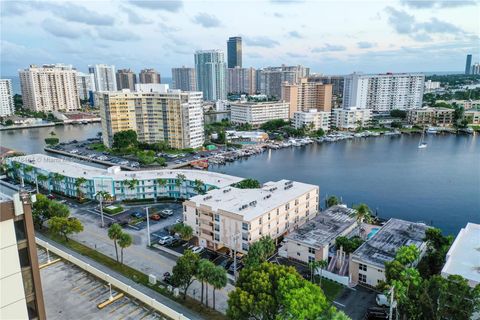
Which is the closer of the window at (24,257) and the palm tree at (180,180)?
the window at (24,257)

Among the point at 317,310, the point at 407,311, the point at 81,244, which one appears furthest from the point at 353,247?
the point at 81,244

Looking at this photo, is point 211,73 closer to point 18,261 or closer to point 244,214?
point 244,214

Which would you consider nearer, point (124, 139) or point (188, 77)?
point (124, 139)

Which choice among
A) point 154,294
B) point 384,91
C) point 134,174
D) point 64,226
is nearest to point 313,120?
point 384,91

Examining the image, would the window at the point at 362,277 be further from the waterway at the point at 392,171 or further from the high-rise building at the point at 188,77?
the high-rise building at the point at 188,77

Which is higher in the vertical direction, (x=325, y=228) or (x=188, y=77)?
(x=188, y=77)

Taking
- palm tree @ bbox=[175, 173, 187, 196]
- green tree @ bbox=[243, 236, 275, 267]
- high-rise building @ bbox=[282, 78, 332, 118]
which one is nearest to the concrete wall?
green tree @ bbox=[243, 236, 275, 267]

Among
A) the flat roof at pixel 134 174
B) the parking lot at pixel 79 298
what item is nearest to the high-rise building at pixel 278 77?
the flat roof at pixel 134 174
